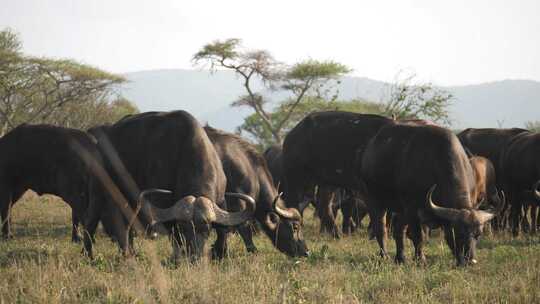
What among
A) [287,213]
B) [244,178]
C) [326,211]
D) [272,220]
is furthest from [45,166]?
[326,211]

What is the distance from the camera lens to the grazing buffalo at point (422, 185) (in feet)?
27.4

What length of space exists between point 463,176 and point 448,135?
67 centimetres

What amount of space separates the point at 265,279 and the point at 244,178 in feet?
10.8

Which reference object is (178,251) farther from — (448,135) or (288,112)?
(288,112)

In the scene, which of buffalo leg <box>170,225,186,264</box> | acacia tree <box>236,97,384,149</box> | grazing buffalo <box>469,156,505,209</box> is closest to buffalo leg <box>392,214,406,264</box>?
grazing buffalo <box>469,156,505,209</box>

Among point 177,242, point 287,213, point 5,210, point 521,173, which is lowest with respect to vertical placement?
point 5,210

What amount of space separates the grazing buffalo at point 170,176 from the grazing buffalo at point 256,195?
1253 mm

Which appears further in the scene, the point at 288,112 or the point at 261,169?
the point at 288,112

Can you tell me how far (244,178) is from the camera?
10469mm

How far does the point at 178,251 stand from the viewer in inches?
318

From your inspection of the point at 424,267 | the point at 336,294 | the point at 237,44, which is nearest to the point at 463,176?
the point at 424,267

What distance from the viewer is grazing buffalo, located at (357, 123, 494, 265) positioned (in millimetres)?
8352

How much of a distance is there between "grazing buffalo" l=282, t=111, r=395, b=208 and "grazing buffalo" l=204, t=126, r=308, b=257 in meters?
1.53

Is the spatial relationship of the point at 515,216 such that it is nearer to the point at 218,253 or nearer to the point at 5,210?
the point at 218,253
